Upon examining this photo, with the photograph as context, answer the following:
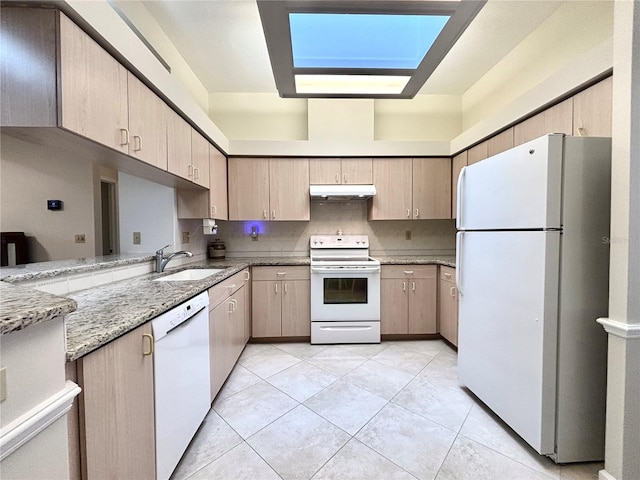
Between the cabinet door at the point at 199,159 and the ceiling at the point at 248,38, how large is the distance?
902 mm

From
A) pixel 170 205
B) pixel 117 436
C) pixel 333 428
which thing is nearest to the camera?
pixel 117 436

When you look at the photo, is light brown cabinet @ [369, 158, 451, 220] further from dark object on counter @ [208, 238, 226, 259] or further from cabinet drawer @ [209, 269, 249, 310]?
dark object on counter @ [208, 238, 226, 259]

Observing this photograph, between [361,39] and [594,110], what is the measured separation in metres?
1.49

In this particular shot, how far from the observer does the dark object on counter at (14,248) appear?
200cm

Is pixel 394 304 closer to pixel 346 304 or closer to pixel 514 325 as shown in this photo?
pixel 346 304

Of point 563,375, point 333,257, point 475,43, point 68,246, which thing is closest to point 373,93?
point 475,43

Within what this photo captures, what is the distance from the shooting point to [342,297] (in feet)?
9.61

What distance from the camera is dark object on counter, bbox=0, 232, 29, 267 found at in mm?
2000

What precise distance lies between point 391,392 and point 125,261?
2169mm

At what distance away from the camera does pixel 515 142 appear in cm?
224

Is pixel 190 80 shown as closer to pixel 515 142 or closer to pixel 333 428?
pixel 515 142

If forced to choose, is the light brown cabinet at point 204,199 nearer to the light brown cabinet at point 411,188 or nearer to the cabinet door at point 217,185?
the cabinet door at point 217,185

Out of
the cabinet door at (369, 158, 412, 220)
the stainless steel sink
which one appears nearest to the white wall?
the stainless steel sink

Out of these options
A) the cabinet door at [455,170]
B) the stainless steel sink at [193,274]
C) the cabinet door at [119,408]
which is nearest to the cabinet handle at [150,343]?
the cabinet door at [119,408]
